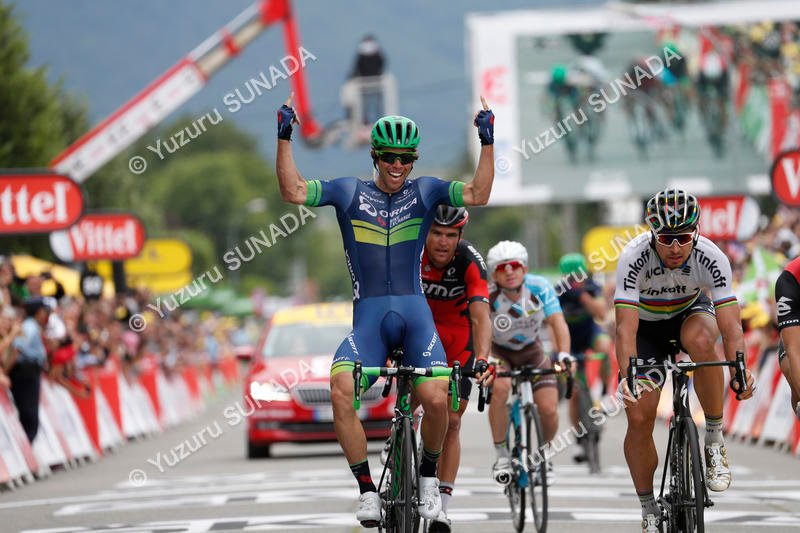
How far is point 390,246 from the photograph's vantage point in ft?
Answer: 28.0

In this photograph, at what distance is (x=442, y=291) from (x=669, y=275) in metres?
2.04

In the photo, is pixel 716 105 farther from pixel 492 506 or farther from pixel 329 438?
pixel 492 506

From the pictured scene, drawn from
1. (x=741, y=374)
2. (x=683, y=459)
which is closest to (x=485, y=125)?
(x=741, y=374)

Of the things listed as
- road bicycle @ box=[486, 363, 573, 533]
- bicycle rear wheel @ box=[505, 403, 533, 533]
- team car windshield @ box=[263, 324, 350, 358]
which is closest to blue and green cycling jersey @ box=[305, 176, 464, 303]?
road bicycle @ box=[486, 363, 573, 533]

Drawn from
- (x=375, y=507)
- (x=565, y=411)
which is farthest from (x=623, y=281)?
(x=565, y=411)

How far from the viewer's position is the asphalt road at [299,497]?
10938 mm

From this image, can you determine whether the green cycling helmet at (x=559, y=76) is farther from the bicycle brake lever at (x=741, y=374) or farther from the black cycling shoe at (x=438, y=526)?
the bicycle brake lever at (x=741, y=374)

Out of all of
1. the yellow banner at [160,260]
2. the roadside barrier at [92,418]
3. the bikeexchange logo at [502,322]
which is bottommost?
the roadside barrier at [92,418]

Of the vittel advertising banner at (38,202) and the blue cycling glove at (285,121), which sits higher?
the vittel advertising banner at (38,202)

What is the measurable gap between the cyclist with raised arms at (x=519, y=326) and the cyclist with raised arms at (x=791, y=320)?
131 inches

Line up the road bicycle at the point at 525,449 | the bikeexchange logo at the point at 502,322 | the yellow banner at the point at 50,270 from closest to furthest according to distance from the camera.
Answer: the road bicycle at the point at 525,449 → the bikeexchange logo at the point at 502,322 → the yellow banner at the point at 50,270

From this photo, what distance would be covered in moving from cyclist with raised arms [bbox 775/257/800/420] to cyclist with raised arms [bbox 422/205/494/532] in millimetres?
2029

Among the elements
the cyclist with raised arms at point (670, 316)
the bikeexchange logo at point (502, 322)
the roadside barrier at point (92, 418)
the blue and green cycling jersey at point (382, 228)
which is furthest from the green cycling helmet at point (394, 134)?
the roadside barrier at point (92, 418)

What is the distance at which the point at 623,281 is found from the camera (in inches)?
341
